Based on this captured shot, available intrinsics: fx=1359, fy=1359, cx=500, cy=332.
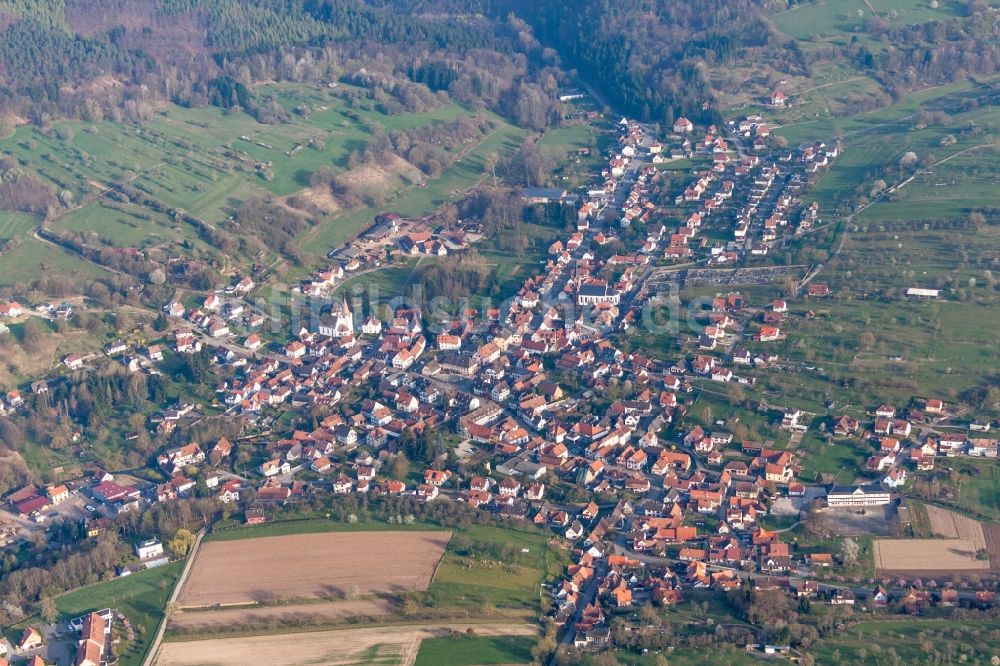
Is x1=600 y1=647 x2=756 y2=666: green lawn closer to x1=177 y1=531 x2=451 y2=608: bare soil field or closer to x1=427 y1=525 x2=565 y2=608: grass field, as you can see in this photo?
x1=427 y1=525 x2=565 y2=608: grass field

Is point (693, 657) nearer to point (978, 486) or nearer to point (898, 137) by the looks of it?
point (978, 486)

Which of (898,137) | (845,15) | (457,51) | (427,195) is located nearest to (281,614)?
(427,195)

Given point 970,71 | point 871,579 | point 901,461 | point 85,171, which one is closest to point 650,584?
point 871,579

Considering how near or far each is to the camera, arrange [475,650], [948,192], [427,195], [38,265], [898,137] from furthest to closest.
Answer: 1. [427,195]
2. [898,137]
3. [948,192]
4. [38,265]
5. [475,650]

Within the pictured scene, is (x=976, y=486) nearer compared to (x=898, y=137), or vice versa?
(x=976, y=486)

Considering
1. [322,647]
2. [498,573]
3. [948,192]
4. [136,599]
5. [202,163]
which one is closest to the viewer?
[322,647]
